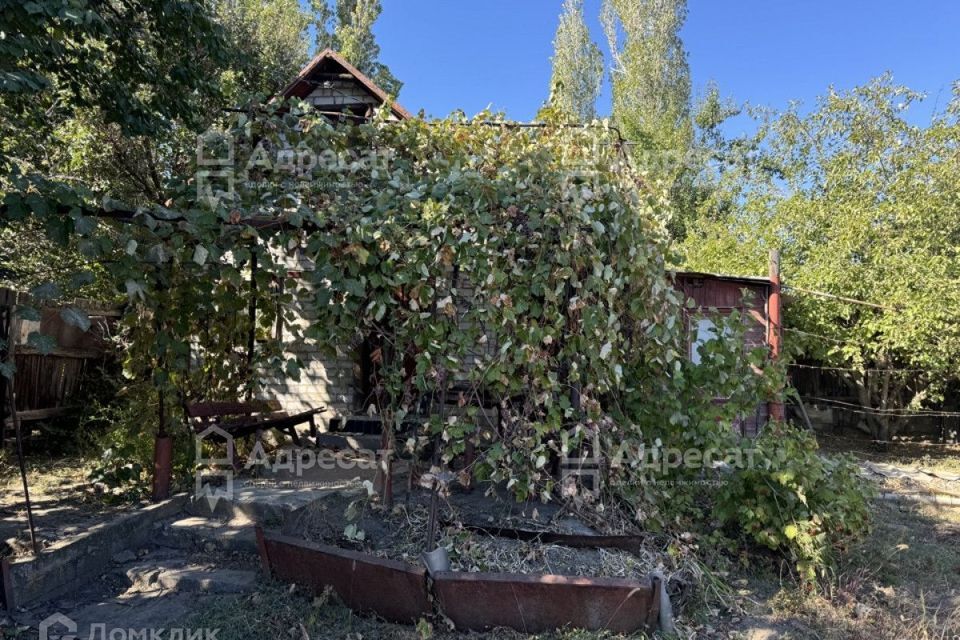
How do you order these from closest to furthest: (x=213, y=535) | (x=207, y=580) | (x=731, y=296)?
(x=207, y=580) → (x=213, y=535) → (x=731, y=296)

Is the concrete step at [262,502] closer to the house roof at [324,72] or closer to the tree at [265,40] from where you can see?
the house roof at [324,72]

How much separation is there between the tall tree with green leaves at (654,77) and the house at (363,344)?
38.8 ft

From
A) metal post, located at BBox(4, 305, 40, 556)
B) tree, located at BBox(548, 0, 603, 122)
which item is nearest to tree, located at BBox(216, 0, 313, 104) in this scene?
metal post, located at BBox(4, 305, 40, 556)

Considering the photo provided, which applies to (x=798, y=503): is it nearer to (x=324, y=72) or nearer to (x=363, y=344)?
(x=363, y=344)

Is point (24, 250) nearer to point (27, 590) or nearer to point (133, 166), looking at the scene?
point (133, 166)

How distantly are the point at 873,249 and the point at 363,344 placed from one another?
26.4 ft

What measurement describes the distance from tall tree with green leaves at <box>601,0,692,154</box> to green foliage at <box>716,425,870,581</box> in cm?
1655

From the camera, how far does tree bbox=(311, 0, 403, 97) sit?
1880 cm

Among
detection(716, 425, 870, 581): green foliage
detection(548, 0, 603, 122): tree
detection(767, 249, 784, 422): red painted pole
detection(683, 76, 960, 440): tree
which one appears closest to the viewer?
detection(716, 425, 870, 581): green foliage

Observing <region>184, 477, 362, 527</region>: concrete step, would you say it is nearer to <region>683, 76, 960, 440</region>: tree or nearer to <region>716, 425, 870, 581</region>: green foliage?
<region>716, 425, 870, 581</region>: green foliage

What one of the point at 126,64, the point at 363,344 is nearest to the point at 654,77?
the point at 363,344

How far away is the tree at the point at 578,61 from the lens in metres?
23.7

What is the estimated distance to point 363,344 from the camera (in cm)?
702

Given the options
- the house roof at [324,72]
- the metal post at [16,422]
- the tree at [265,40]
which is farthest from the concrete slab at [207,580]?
the tree at [265,40]
